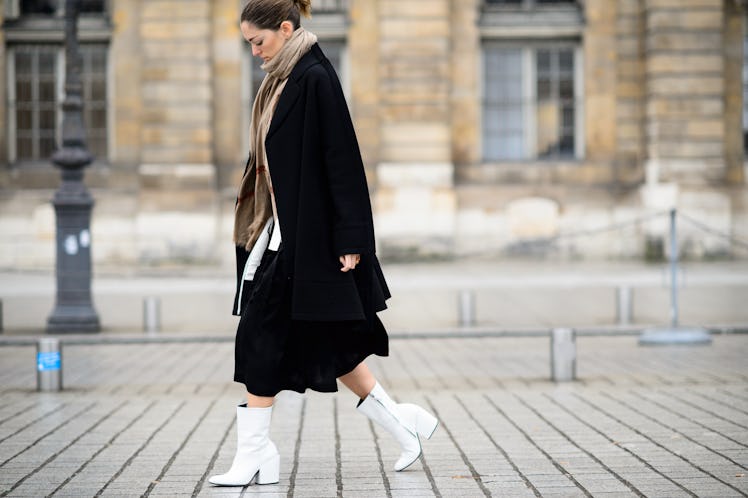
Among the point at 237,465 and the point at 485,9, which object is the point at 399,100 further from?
the point at 237,465

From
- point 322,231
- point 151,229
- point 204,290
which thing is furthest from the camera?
point 151,229

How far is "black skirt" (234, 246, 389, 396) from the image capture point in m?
4.94

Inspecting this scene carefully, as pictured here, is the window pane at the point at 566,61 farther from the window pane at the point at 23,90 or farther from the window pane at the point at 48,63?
the window pane at the point at 23,90

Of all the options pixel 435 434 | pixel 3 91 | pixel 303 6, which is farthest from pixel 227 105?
pixel 303 6

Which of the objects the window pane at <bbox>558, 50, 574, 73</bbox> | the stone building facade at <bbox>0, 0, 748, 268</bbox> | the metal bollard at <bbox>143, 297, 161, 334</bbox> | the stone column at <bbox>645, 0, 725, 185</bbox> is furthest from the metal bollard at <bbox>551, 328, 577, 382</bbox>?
the window pane at <bbox>558, 50, 574, 73</bbox>

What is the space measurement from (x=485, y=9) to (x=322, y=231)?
17.5 metres

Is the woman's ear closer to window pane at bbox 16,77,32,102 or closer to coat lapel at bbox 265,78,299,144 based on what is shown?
coat lapel at bbox 265,78,299,144

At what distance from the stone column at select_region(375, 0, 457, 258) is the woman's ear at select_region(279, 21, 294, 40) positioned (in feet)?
51.5

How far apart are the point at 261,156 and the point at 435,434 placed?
2002mm

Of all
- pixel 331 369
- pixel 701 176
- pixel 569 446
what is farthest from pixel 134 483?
pixel 701 176

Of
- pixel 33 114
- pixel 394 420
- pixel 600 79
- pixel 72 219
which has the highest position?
pixel 600 79

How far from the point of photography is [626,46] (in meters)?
21.6

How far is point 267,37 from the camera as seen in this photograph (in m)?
5.00

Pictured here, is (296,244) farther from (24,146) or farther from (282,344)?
(24,146)
